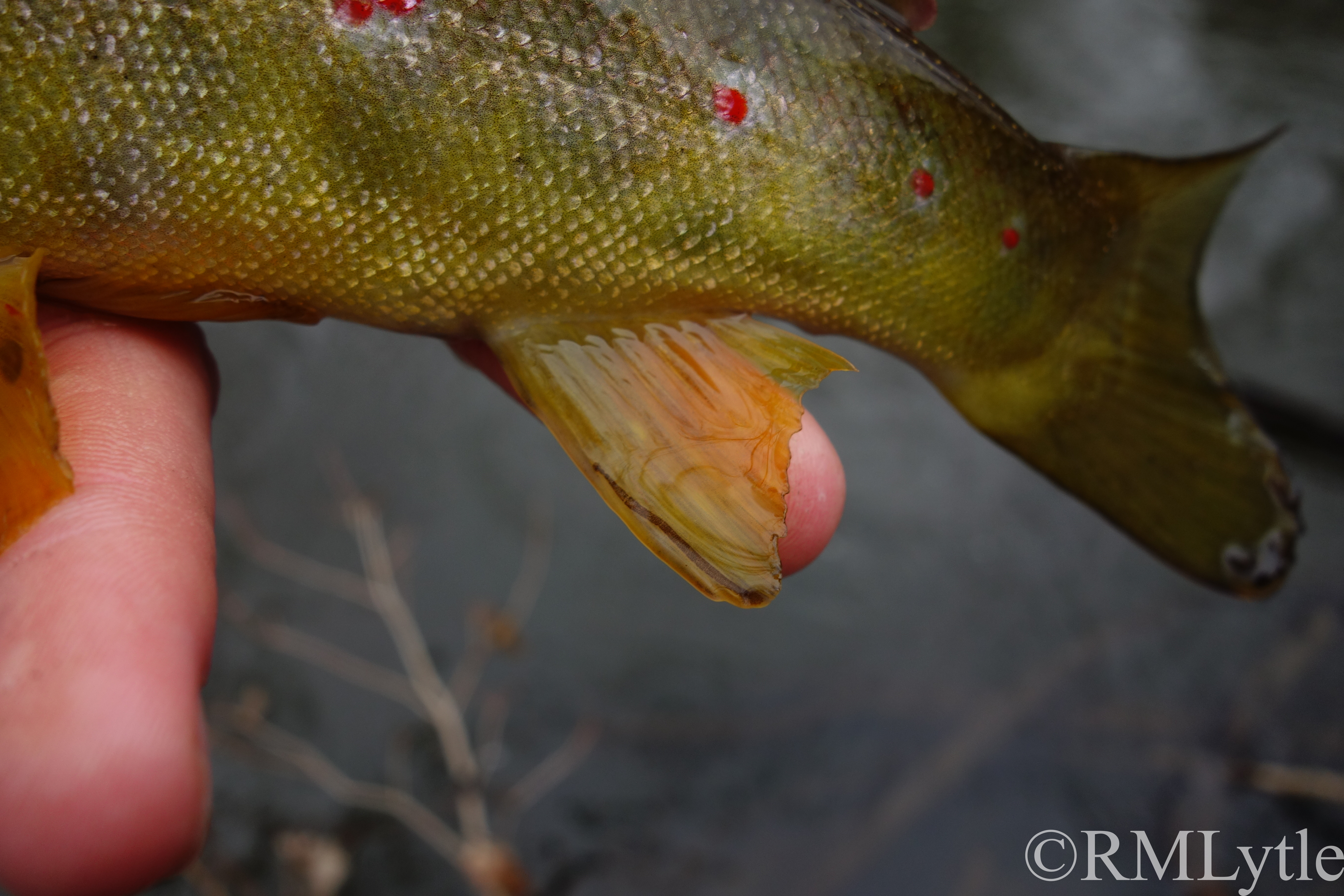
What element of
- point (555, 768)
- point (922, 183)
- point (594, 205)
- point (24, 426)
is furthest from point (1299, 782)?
point (24, 426)

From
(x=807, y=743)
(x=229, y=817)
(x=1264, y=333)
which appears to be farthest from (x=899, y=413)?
(x=229, y=817)

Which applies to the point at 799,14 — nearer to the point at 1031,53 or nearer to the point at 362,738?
the point at 362,738

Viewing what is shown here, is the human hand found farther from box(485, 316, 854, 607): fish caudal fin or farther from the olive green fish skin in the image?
box(485, 316, 854, 607): fish caudal fin

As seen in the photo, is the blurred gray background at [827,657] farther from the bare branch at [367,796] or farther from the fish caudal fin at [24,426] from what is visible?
the fish caudal fin at [24,426]

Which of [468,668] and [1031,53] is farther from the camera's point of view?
[1031,53]

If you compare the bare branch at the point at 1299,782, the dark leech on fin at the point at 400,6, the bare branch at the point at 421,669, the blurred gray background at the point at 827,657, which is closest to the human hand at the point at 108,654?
the dark leech on fin at the point at 400,6

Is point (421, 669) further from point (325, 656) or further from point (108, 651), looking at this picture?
point (108, 651)

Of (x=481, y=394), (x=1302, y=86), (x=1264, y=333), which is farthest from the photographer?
(x=1302, y=86)
